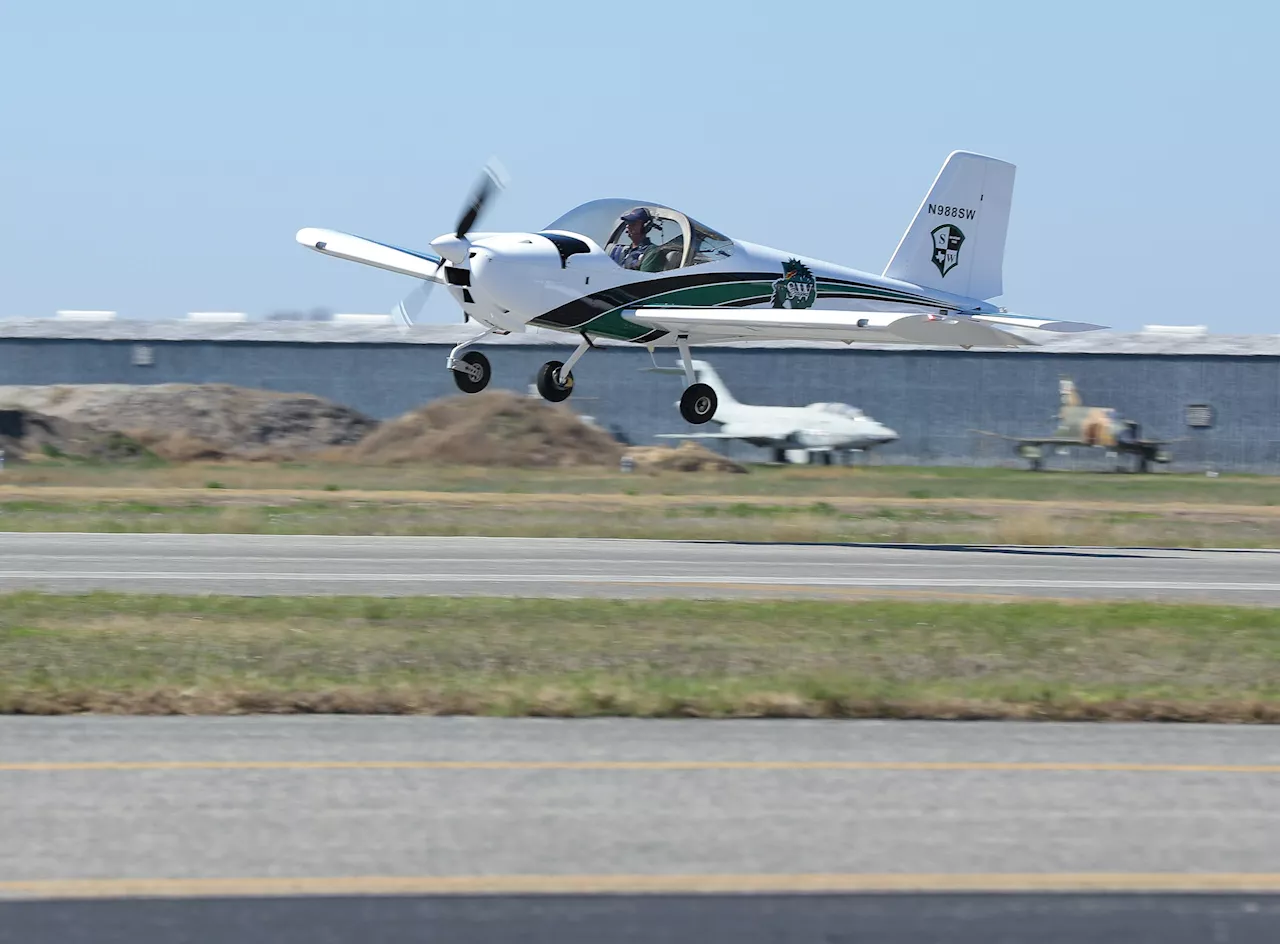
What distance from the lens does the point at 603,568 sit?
21.1 meters

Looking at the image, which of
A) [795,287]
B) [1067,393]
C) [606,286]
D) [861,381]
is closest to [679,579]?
[606,286]

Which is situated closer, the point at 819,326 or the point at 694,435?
the point at 819,326

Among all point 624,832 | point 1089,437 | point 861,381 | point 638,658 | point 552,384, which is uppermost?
point 552,384

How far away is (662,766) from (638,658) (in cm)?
430

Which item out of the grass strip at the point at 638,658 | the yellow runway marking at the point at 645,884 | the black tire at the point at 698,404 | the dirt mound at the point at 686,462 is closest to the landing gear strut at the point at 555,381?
the black tire at the point at 698,404

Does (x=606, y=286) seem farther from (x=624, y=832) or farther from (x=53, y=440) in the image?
(x=53, y=440)

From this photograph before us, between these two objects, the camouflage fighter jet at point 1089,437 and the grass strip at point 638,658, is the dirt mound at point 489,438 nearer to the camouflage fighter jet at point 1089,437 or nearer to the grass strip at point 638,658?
the camouflage fighter jet at point 1089,437

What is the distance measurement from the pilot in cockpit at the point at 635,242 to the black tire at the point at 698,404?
295 centimetres

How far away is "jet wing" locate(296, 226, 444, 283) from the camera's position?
28.0 metres

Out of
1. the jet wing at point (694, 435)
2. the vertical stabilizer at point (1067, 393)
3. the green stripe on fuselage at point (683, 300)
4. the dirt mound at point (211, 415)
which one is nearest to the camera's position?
the green stripe on fuselage at point (683, 300)

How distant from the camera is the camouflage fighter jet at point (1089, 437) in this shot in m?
58.2

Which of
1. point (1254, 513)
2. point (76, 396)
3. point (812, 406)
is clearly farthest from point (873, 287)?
point (76, 396)

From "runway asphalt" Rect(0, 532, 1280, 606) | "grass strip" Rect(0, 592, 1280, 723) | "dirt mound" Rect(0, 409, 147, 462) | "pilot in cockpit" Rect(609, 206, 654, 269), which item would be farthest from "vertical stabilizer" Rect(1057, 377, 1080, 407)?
"grass strip" Rect(0, 592, 1280, 723)

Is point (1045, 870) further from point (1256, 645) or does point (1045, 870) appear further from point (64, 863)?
point (1256, 645)
